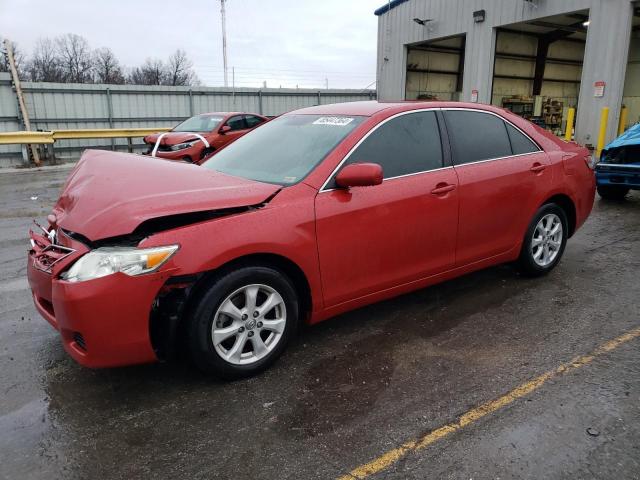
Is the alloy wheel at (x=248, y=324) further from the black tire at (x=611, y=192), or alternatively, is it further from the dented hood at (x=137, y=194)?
the black tire at (x=611, y=192)

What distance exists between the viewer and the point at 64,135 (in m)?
16.2

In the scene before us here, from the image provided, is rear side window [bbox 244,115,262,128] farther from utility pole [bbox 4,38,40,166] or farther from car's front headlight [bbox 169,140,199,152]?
utility pole [bbox 4,38,40,166]

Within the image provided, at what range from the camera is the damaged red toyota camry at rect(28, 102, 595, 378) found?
272cm

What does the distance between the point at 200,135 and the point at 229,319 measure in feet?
32.2

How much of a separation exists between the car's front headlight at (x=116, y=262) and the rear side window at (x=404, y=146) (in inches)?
54.7

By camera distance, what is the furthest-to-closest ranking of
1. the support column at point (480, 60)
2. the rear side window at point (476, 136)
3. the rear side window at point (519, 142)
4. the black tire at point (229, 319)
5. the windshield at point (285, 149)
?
the support column at point (480, 60)
the rear side window at point (519, 142)
the rear side window at point (476, 136)
the windshield at point (285, 149)
the black tire at point (229, 319)

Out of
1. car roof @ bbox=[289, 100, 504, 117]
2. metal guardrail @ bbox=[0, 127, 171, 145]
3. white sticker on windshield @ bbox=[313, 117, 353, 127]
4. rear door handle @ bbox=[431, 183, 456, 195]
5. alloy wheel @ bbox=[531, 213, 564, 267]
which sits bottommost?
alloy wheel @ bbox=[531, 213, 564, 267]

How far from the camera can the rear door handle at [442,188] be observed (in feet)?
12.4

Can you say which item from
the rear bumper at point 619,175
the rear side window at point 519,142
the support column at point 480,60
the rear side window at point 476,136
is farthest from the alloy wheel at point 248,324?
the support column at point 480,60

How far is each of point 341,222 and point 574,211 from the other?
279 cm

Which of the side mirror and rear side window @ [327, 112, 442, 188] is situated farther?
rear side window @ [327, 112, 442, 188]

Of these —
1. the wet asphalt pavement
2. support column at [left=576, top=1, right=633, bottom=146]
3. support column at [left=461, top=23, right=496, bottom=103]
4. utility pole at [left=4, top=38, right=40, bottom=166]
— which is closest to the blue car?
the wet asphalt pavement

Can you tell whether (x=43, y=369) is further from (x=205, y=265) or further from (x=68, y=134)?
(x=68, y=134)

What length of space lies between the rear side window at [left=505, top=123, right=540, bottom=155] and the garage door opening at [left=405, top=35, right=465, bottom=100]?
20045 mm
